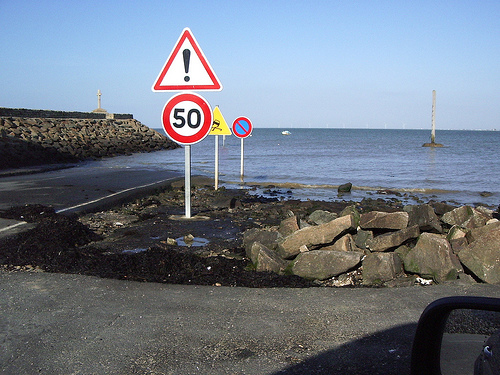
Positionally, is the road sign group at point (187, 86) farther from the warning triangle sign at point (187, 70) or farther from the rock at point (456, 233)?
the rock at point (456, 233)

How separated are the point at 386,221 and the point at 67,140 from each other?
31701 millimetres

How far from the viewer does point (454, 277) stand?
5.25m

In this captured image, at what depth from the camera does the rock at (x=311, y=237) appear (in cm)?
619

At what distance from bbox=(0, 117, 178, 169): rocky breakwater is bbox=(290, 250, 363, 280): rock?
1853 centimetres

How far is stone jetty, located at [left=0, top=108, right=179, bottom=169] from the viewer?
81.7 ft

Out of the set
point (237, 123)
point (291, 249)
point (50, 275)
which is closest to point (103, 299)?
point (50, 275)

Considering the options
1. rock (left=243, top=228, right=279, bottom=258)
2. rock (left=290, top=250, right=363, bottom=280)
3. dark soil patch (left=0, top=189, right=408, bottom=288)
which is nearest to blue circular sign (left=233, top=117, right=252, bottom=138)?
dark soil patch (left=0, top=189, right=408, bottom=288)

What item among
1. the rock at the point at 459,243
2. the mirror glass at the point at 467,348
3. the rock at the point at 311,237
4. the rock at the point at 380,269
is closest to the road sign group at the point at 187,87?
the rock at the point at 311,237

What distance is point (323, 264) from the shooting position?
5523 mm

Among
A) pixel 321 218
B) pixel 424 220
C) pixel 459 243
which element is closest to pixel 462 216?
pixel 424 220

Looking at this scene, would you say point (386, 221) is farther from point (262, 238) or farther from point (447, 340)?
point (447, 340)

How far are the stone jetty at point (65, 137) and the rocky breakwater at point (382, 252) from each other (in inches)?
706

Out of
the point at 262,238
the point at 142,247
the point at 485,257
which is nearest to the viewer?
the point at 485,257

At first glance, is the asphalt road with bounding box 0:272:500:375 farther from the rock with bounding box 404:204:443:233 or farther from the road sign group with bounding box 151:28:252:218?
the road sign group with bounding box 151:28:252:218
